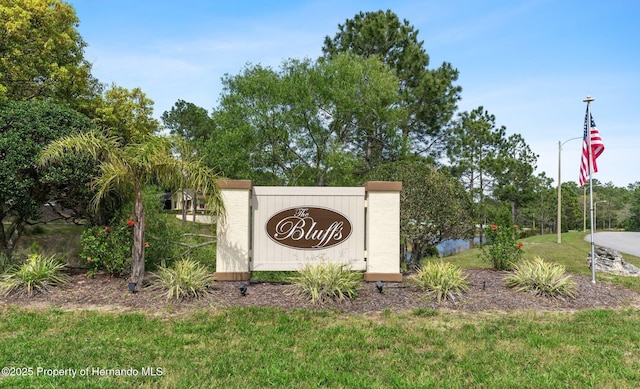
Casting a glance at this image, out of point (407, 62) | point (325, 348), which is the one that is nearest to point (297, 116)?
point (407, 62)

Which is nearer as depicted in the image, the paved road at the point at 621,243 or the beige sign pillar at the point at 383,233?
the beige sign pillar at the point at 383,233

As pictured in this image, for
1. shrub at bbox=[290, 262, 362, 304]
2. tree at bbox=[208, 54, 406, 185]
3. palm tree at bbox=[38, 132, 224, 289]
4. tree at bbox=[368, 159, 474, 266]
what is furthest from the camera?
tree at bbox=[208, 54, 406, 185]

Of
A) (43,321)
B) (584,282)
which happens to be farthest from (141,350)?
(584,282)

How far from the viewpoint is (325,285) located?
237 inches

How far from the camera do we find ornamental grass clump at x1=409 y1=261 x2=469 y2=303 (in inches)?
242

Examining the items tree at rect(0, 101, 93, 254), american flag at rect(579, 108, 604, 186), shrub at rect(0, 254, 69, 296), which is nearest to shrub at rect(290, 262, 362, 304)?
shrub at rect(0, 254, 69, 296)

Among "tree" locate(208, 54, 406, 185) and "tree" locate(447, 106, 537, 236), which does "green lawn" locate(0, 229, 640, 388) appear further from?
"tree" locate(447, 106, 537, 236)

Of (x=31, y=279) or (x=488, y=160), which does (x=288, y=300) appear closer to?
(x=31, y=279)

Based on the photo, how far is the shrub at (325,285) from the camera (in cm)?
594

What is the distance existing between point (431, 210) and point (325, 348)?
500cm

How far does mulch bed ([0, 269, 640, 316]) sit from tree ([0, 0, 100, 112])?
6.93 metres

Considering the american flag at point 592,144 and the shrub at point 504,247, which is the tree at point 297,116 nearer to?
the shrub at point 504,247

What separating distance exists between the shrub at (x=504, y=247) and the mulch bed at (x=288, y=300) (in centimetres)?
144

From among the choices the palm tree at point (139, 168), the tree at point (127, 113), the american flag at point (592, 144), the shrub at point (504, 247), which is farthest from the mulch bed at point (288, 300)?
the tree at point (127, 113)
